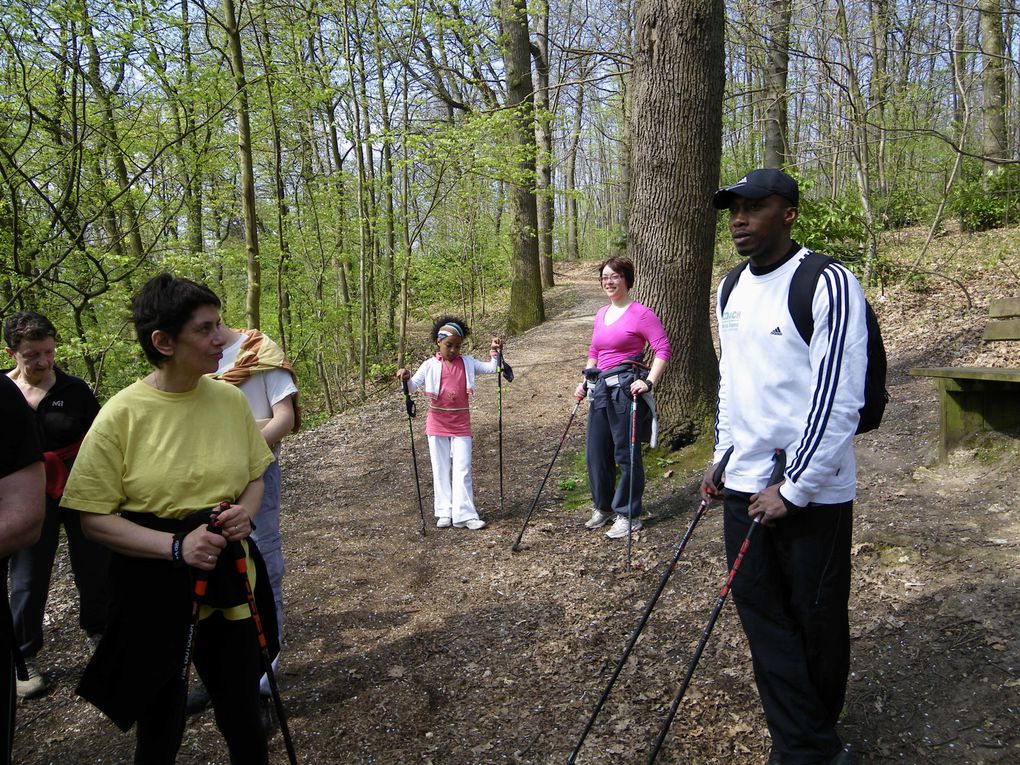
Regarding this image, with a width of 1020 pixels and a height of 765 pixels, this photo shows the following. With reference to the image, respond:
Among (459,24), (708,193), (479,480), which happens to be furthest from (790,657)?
(459,24)

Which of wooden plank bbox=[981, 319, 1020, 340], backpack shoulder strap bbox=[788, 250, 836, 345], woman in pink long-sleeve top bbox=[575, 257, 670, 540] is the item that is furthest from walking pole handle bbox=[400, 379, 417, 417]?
wooden plank bbox=[981, 319, 1020, 340]

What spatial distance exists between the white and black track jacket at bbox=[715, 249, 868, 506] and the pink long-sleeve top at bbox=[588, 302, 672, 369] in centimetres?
226

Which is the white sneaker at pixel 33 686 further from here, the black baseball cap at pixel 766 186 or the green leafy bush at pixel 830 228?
the green leafy bush at pixel 830 228

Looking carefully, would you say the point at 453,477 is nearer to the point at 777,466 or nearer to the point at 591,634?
the point at 591,634

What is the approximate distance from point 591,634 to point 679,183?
3672 mm

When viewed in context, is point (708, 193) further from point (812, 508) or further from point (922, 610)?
point (812, 508)

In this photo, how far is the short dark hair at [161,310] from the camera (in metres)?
2.27

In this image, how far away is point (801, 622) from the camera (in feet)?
7.82

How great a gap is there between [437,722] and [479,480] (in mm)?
4090

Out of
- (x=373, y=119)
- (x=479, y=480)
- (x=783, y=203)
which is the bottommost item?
(x=479, y=480)

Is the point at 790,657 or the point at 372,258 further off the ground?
the point at 372,258

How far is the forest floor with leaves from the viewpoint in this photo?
283cm

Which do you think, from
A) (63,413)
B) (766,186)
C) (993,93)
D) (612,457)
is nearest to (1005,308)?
(612,457)

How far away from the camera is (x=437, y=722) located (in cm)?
318
